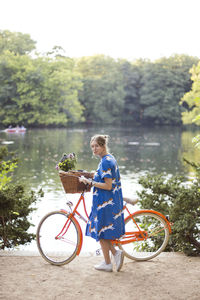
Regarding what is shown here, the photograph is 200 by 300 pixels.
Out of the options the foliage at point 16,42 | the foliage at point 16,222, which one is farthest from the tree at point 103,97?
the foliage at point 16,222

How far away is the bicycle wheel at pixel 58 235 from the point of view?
434 centimetres

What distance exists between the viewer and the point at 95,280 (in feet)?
13.0

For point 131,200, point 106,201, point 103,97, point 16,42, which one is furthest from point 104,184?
point 103,97

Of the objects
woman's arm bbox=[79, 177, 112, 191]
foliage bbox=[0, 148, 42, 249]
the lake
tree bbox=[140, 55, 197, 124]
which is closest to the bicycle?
woman's arm bbox=[79, 177, 112, 191]

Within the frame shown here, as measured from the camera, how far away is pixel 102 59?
3071 inches

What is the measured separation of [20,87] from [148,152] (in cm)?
2923

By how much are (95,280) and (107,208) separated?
0.65m

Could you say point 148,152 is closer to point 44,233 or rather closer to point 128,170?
point 128,170

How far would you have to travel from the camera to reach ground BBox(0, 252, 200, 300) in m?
3.65

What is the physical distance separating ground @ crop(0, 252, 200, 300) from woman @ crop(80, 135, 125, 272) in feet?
0.85

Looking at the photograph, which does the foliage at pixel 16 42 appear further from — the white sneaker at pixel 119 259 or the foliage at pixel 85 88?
the white sneaker at pixel 119 259

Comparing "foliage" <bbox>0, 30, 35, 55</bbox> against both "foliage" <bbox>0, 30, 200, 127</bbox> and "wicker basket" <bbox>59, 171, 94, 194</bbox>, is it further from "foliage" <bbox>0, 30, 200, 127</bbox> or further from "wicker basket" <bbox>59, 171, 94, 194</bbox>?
"wicker basket" <bbox>59, 171, 94, 194</bbox>

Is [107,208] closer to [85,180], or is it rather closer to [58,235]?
[85,180]

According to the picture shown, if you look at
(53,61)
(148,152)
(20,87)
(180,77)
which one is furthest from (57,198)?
(180,77)
